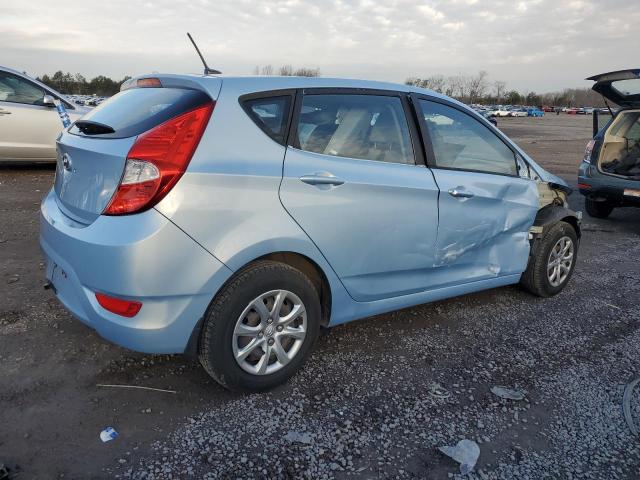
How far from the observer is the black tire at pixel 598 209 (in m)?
7.81

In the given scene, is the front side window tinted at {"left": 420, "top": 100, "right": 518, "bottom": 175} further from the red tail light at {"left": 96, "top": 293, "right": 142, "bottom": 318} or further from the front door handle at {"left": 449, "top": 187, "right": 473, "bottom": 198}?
the red tail light at {"left": 96, "top": 293, "right": 142, "bottom": 318}

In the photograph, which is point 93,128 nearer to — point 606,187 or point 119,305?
point 119,305

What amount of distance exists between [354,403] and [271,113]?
62.9 inches

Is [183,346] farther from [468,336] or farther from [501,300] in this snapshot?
[501,300]

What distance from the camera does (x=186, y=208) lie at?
2.38m

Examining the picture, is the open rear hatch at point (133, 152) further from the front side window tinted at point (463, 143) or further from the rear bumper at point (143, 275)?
the front side window tinted at point (463, 143)

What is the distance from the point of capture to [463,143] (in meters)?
3.69

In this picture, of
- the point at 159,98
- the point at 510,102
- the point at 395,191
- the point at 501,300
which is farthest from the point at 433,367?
the point at 510,102

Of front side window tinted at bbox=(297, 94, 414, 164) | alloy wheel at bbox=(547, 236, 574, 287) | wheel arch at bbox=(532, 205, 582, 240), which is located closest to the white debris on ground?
alloy wheel at bbox=(547, 236, 574, 287)

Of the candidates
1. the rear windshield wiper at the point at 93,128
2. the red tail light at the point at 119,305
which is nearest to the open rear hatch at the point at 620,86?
the rear windshield wiper at the point at 93,128

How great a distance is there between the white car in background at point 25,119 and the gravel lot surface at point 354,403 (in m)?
5.51

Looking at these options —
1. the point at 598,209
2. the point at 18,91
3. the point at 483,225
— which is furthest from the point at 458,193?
the point at 18,91

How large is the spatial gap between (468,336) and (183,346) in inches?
80.9

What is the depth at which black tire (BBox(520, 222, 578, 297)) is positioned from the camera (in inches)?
168
